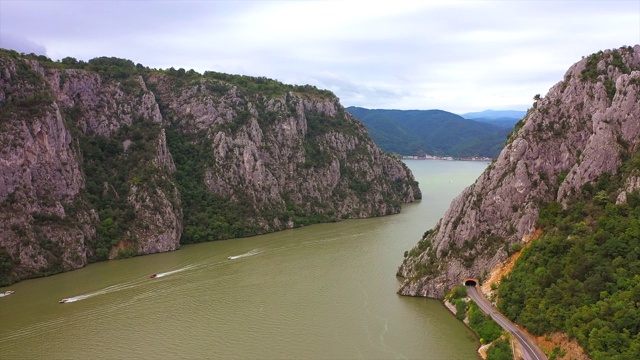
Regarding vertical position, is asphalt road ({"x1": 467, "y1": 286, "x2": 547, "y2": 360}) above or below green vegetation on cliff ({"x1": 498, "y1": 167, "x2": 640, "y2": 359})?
below

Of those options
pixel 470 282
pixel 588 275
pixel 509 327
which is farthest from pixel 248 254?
pixel 588 275

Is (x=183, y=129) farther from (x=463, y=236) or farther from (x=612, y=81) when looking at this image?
(x=612, y=81)

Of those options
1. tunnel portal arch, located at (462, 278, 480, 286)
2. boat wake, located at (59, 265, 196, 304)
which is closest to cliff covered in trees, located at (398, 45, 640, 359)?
tunnel portal arch, located at (462, 278, 480, 286)

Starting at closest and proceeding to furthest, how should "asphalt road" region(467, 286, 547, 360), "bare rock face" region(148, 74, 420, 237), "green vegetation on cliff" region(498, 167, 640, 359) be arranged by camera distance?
"green vegetation on cliff" region(498, 167, 640, 359) → "asphalt road" region(467, 286, 547, 360) → "bare rock face" region(148, 74, 420, 237)

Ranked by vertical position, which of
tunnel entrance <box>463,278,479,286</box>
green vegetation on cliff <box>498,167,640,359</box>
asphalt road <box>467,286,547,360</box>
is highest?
green vegetation on cliff <box>498,167,640,359</box>

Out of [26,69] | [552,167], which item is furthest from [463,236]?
[26,69]

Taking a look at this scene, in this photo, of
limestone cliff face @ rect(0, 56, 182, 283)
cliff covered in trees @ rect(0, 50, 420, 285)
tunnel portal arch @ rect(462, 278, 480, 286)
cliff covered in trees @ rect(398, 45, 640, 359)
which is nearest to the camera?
cliff covered in trees @ rect(398, 45, 640, 359)

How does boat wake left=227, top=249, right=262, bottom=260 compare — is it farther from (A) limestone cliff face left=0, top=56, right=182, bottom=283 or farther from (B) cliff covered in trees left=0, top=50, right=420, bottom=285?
(A) limestone cliff face left=0, top=56, right=182, bottom=283
